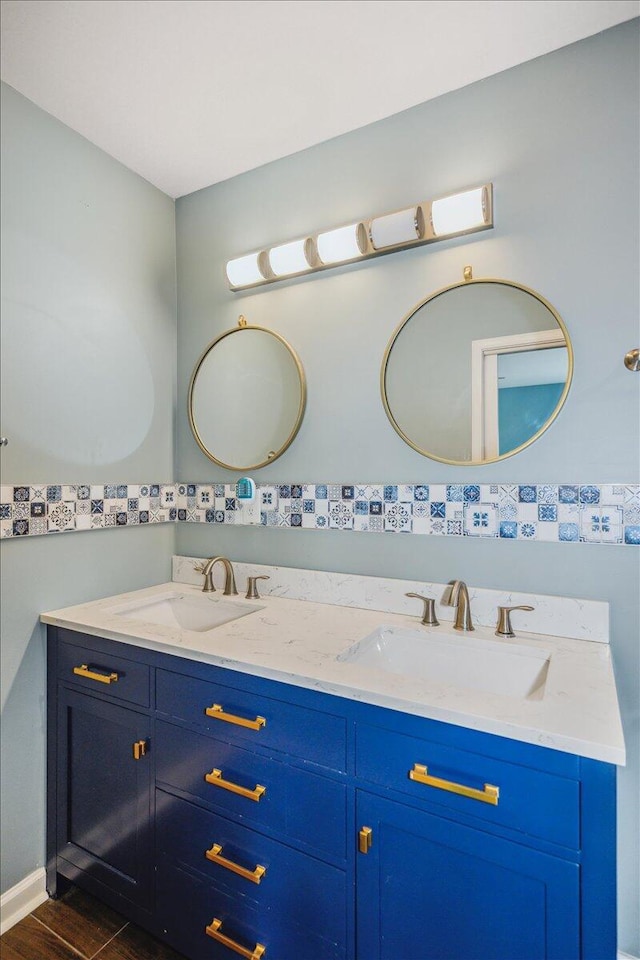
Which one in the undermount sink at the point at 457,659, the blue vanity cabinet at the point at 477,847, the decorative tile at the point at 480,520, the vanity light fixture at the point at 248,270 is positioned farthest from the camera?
the vanity light fixture at the point at 248,270

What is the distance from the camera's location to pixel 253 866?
3.95 feet

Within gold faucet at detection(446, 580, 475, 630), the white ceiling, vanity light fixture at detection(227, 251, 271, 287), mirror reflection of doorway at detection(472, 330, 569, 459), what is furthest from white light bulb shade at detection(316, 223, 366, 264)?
gold faucet at detection(446, 580, 475, 630)

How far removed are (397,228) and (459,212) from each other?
0.19 metres

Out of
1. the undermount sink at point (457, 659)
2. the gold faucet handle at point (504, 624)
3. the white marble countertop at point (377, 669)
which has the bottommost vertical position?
the undermount sink at point (457, 659)

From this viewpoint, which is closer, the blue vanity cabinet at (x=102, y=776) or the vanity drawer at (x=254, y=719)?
the vanity drawer at (x=254, y=719)

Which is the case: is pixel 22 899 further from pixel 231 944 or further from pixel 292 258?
pixel 292 258

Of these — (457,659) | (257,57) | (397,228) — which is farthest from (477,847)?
(257,57)

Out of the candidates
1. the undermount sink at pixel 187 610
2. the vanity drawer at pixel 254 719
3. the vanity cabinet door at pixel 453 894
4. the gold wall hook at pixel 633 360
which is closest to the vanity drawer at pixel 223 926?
the vanity cabinet door at pixel 453 894

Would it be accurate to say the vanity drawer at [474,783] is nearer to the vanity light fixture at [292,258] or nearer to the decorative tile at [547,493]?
the decorative tile at [547,493]

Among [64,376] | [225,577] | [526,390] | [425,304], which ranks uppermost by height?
[425,304]

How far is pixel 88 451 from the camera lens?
5.94 ft

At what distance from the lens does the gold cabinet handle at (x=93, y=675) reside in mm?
1479

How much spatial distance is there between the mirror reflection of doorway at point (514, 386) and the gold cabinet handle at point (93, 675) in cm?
128

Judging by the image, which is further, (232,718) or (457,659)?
(457,659)
